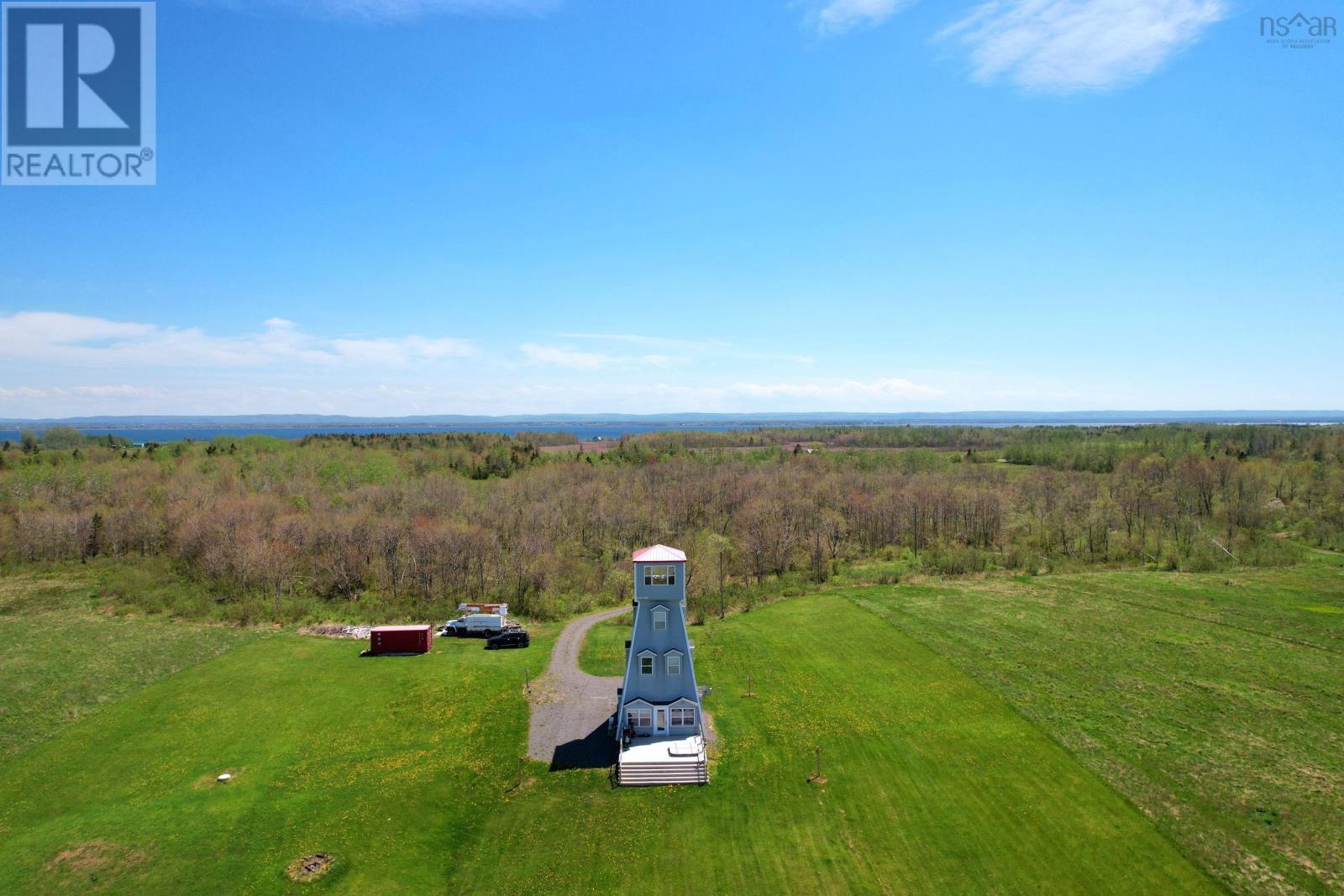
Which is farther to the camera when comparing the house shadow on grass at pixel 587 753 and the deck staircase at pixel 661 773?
the house shadow on grass at pixel 587 753

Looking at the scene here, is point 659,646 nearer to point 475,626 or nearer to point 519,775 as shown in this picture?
point 519,775

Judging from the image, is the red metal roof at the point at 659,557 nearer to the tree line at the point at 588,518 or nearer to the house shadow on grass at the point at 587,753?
the house shadow on grass at the point at 587,753

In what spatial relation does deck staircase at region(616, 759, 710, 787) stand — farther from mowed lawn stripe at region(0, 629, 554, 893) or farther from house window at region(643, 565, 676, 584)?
house window at region(643, 565, 676, 584)

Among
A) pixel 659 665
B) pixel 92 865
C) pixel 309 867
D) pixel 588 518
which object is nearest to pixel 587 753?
pixel 659 665

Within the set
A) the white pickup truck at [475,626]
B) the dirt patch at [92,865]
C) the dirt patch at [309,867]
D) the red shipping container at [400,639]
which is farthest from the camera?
the white pickup truck at [475,626]

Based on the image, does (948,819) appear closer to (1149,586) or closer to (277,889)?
(277,889)

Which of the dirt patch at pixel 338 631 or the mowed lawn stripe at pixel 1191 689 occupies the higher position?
the mowed lawn stripe at pixel 1191 689

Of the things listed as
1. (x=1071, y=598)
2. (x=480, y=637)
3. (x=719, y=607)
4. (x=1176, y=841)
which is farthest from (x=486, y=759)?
(x=1071, y=598)

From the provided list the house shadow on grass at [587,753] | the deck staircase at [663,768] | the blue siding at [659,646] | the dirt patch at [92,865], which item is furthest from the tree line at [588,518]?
the dirt patch at [92,865]
